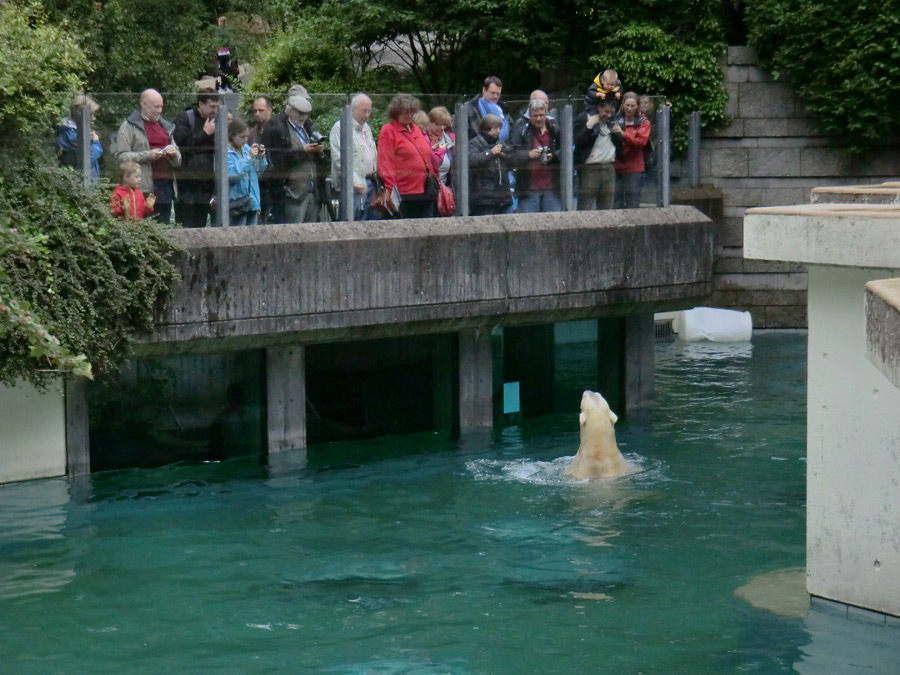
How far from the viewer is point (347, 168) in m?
13.5

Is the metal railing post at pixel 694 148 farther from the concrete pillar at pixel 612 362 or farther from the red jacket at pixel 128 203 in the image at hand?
the red jacket at pixel 128 203

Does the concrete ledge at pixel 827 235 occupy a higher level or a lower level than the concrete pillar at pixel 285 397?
higher

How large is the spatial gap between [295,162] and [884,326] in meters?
8.97

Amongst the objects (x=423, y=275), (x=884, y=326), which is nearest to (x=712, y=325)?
(x=423, y=275)

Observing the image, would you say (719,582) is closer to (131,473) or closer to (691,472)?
(691,472)

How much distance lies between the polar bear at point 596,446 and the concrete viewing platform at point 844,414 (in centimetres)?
422

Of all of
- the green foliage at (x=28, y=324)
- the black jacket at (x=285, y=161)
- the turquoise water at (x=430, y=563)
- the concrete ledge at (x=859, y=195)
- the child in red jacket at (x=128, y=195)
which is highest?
the black jacket at (x=285, y=161)

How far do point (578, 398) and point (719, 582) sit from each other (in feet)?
22.7

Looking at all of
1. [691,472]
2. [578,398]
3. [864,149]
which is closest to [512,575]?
[691,472]

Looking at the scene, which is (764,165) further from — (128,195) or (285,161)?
(128,195)

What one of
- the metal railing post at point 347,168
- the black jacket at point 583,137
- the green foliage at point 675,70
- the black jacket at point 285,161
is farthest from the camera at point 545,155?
the green foliage at point 675,70

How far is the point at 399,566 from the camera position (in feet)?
34.0

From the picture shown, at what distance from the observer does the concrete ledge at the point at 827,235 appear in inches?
303

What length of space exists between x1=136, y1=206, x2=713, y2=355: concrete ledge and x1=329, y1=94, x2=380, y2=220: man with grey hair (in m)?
0.22
